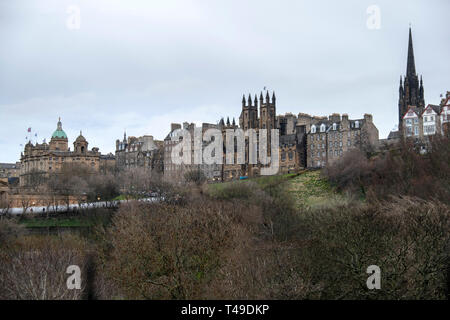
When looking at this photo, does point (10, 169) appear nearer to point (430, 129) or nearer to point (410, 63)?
point (410, 63)

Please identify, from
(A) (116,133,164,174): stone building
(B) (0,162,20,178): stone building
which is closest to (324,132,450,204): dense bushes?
(A) (116,133,164,174): stone building

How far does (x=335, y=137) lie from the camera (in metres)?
81.2

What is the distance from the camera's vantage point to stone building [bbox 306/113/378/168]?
78.3 meters

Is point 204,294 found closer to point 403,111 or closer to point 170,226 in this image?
point 170,226

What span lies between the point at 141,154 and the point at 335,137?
150 feet

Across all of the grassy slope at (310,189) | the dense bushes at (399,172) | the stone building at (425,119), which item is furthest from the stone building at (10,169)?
the stone building at (425,119)

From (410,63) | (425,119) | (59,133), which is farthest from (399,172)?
(59,133)

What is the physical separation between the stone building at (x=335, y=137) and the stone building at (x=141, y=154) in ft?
111

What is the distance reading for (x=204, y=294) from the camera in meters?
22.5

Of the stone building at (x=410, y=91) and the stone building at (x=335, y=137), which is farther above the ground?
the stone building at (x=410, y=91)

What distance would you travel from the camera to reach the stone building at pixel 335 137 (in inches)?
3083

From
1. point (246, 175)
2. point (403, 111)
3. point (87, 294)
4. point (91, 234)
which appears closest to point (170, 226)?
point (87, 294)

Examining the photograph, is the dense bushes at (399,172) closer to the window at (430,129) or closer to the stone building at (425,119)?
the stone building at (425,119)

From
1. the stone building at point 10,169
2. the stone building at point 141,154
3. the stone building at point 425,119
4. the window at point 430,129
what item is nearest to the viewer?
the stone building at point 425,119
